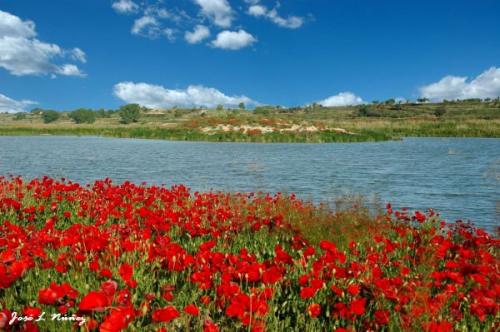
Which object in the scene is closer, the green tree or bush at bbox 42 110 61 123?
the green tree

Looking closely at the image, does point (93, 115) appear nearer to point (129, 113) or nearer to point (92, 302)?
point (129, 113)

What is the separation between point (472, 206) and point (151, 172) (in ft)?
46.4

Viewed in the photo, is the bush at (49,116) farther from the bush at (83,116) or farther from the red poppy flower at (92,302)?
the red poppy flower at (92,302)

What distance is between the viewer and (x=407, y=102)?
148m

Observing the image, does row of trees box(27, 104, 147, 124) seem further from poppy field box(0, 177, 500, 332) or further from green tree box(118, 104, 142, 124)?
poppy field box(0, 177, 500, 332)

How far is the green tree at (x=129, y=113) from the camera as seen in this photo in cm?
12622

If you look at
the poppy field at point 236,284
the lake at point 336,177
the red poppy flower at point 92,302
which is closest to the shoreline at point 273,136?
the lake at point 336,177

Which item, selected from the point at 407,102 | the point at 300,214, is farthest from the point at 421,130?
the point at 407,102

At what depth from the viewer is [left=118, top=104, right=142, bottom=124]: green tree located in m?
126

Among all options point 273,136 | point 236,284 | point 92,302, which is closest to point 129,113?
point 273,136

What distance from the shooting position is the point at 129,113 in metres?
132

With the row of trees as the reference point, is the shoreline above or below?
below

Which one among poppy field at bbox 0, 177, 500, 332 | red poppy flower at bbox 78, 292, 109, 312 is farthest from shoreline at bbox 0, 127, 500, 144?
red poppy flower at bbox 78, 292, 109, 312

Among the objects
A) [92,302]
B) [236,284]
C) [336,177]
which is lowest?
[336,177]
